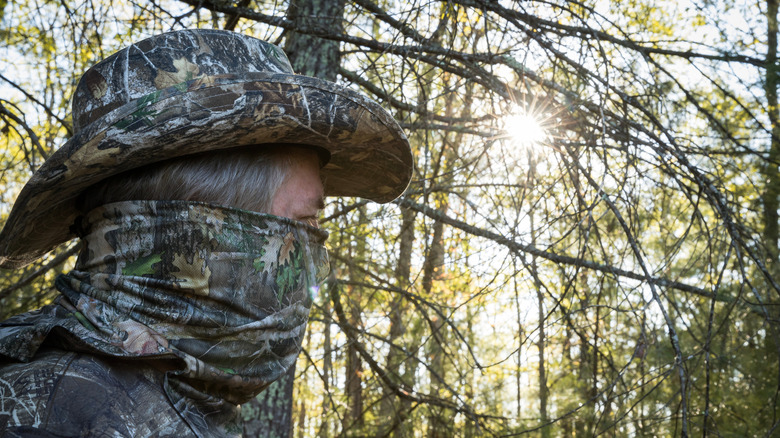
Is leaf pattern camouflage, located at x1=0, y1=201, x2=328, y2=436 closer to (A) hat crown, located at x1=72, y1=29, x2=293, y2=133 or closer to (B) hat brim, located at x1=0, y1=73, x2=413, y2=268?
(B) hat brim, located at x1=0, y1=73, x2=413, y2=268

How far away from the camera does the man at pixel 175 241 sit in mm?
1484

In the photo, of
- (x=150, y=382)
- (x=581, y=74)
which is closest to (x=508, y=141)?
(x=581, y=74)

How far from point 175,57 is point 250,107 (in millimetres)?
317

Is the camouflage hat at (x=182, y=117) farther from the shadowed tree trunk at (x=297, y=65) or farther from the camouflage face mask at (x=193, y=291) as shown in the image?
the shadowed tree trunk at (x=297, y=65)

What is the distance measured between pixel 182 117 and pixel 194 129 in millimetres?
38

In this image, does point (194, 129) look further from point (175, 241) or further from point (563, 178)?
point (563, 178)

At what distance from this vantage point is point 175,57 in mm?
1757

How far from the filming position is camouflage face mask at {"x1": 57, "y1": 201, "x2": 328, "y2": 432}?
153cm

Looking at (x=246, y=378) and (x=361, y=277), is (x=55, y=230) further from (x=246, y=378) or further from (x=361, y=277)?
(x=361, y=277)

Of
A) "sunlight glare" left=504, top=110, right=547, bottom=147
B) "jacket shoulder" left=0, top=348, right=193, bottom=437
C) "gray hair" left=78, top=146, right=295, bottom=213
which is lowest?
"jacket shoulder" left=0, top=348, right=193, bottom=437

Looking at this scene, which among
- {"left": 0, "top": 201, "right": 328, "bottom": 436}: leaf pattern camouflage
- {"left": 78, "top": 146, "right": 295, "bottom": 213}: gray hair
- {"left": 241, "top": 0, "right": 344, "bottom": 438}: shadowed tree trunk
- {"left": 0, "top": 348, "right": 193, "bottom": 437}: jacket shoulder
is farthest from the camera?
{"left": 241, "top": 0, "right": 344, "bottom": 438}: shadowed tree trunk

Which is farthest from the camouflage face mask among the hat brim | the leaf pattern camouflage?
the hat brim

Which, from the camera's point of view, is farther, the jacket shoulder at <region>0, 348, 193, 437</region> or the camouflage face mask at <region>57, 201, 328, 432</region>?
the camouflage face mask at <region>57, 201, 328, 432</region>

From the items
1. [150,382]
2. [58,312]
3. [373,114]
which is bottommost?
[150,382]
